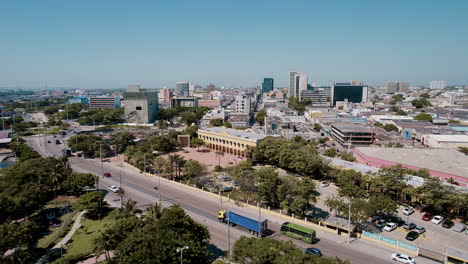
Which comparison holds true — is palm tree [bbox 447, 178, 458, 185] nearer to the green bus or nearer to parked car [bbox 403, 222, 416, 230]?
parked car [bbox 403, 222, 416, 230]

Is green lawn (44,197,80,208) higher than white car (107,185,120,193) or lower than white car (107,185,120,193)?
lower

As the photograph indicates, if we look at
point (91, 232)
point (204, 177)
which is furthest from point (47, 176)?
point (204, 177)

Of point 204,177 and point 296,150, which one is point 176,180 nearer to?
point 204,177

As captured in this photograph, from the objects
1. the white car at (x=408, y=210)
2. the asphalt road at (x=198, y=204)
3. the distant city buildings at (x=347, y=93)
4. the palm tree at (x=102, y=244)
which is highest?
the distant city buildings at (x=347, y=93)

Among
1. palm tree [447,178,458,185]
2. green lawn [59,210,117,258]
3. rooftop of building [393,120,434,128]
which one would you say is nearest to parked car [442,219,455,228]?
palm tree [447,178,458,185]

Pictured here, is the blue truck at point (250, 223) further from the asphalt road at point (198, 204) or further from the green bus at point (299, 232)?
the green bus at point (299, 232)

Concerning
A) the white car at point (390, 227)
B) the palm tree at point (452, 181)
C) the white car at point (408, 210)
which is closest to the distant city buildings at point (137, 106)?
the white car at point (408, 210)
